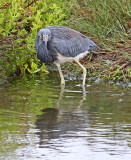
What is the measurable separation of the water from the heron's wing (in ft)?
2.56

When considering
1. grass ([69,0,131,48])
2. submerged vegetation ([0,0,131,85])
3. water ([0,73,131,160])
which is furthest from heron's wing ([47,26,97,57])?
grass ([69,0,131,48])

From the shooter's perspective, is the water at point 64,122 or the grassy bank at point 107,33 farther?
the grassy bank at point 107,33

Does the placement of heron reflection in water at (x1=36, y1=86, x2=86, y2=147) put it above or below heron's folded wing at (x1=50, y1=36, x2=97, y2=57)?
below

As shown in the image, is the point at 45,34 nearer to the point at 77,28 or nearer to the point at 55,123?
the point at 77,28

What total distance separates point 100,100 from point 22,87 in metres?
1.95

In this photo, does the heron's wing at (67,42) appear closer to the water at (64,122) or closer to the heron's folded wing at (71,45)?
the heron's folded wing at (71,45)

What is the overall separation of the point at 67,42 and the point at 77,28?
2.16m

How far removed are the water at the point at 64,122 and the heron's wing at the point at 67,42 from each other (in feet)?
2.56

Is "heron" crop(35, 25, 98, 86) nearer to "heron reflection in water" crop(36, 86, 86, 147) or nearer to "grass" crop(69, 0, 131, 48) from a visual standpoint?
"grass" crop(69, 0, 131, 48)

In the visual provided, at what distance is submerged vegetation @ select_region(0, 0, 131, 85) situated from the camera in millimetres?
9992

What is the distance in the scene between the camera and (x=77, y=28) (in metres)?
11.8

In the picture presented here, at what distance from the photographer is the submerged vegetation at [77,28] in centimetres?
999

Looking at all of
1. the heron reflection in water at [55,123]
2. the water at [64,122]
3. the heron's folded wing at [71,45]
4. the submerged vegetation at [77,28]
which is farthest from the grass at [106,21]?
the heron reflection in water at [55,123]

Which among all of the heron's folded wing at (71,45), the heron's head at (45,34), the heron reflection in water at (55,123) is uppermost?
the heron's head at (45,34)
